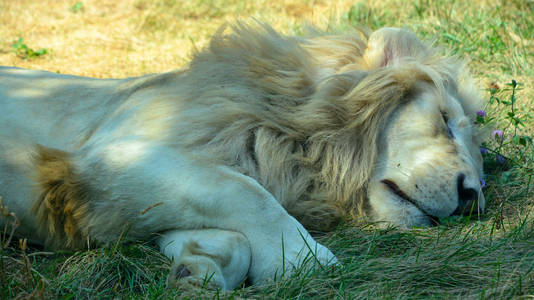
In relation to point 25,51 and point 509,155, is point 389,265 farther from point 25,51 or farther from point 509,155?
point 25,51

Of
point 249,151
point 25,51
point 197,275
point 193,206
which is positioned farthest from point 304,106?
point 25,51

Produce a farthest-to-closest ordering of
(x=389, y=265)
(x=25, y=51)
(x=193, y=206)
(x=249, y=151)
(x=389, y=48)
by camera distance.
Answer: (x=25, y=51) → (x=389, y=48) → (x=249, y=151) → (x=193, y=206) → (x=389, y=265)

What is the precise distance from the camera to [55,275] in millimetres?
2340

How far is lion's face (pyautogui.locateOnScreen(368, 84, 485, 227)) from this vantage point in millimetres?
2600

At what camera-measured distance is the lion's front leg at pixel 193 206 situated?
2.18 m

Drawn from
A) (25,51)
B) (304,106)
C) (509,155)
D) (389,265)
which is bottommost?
(25,51)

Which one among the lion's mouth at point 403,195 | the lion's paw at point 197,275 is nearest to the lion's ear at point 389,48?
the lion's mouth at point 403,195

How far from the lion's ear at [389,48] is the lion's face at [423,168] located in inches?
9.8

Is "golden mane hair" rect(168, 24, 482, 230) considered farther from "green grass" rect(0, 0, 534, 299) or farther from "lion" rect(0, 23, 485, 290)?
"green grass" rect(0, 0, 534, 299)

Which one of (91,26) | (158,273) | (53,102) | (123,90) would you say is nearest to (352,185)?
(158,273)

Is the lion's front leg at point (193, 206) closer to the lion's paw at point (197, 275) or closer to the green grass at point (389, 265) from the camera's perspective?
the green grass at point (389, 265)

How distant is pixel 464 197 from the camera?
2.65 metres

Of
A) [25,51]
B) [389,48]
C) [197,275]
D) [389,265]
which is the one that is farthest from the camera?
[25,51]

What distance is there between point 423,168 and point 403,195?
15 cm
